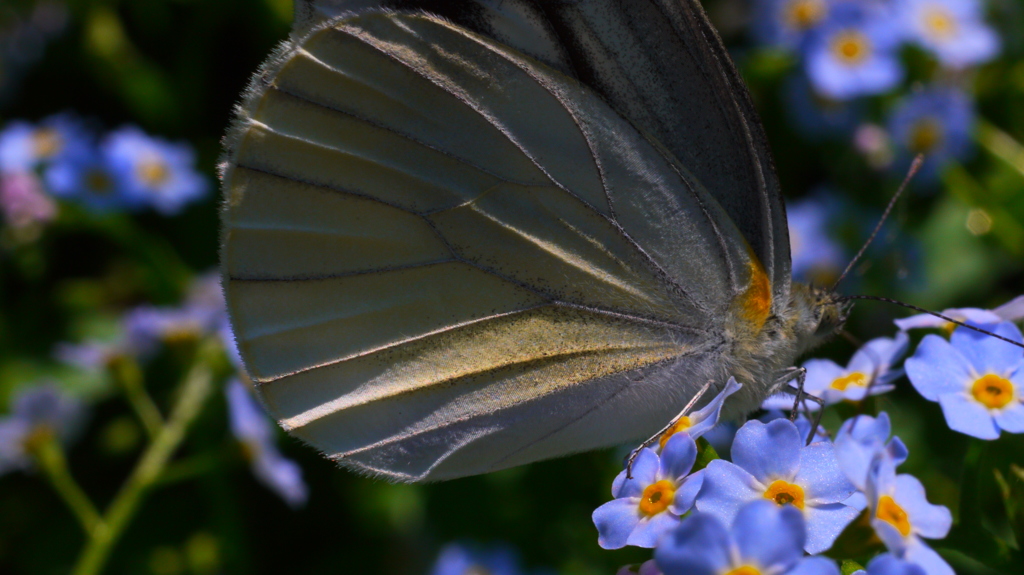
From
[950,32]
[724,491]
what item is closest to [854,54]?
[950,32]

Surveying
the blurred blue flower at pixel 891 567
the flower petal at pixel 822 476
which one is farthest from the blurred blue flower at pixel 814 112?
the blurred blue flower at pixel 891 567

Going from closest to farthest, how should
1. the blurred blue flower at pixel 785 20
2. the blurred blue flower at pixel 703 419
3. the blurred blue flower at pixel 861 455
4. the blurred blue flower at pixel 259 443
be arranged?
1. the blurred blue flower at pixel 861 455
2. the blurred blue flower at pixel 703 419
3. the blurred blue flower at pixel 259 443
4. the blurred blue flower at pixel 785 20

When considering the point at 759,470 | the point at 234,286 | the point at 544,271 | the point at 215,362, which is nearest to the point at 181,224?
the point at 215,362

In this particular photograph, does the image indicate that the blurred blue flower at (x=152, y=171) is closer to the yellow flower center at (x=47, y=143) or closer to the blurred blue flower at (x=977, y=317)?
the yellow flower center at (x=47, y=143)

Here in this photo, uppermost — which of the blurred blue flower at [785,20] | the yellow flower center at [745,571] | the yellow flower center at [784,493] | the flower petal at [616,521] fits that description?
the blurred blue flower at [785,20]

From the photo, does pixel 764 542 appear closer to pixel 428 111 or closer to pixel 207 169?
pixel 428 111

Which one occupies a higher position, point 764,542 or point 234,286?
point 764,542
